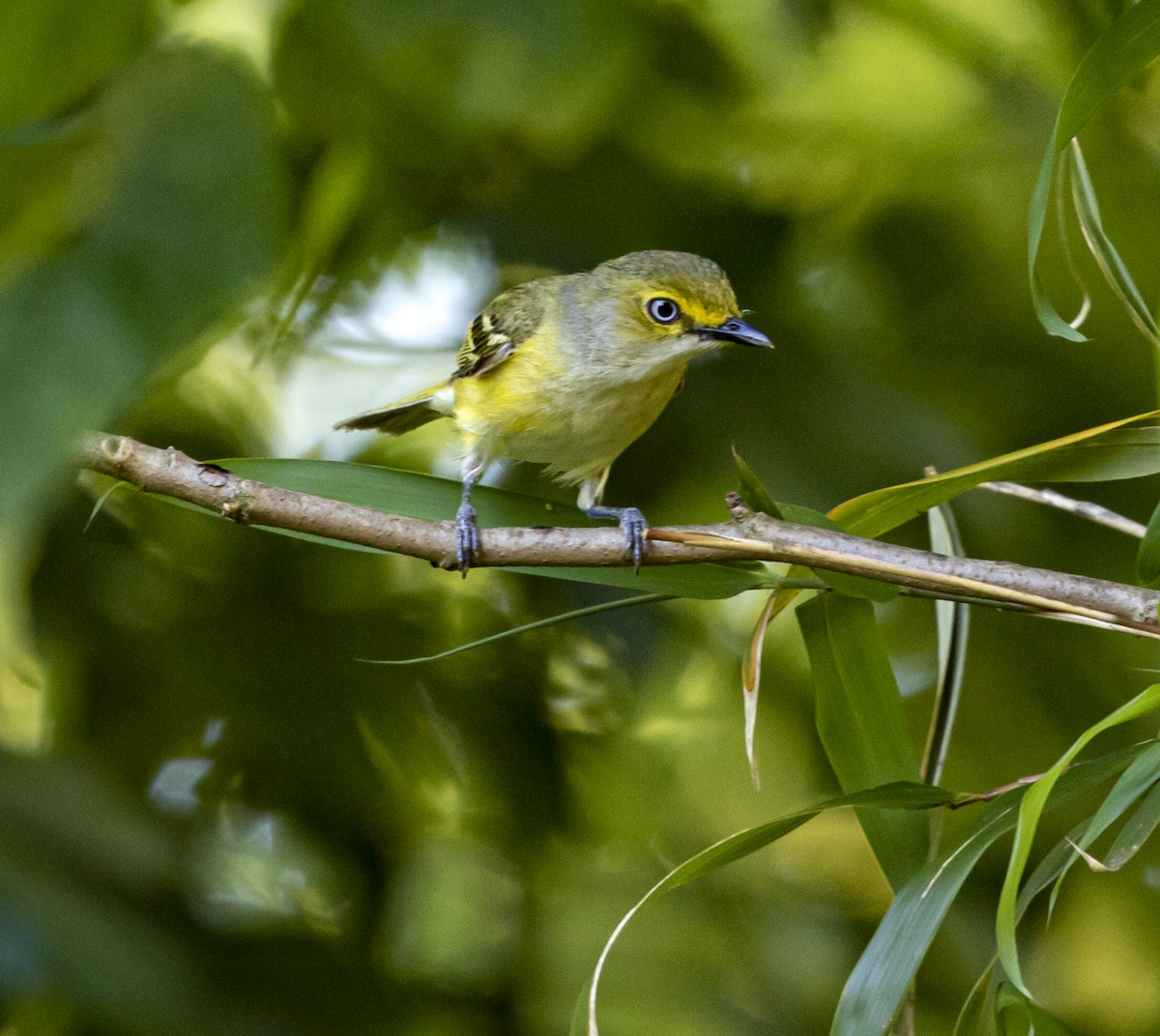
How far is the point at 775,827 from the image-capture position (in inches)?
57.6

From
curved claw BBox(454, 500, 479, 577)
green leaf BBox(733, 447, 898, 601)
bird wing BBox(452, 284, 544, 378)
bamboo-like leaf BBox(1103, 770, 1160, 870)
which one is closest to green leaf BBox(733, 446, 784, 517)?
green leaf BBox(733, 447, 898, 601)

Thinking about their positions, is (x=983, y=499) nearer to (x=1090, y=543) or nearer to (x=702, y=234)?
(x=1090, y=543)

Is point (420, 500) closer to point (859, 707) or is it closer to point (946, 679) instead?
point (859, 707)

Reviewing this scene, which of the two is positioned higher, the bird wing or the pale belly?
the bird wing

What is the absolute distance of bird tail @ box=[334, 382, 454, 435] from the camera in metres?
2.85

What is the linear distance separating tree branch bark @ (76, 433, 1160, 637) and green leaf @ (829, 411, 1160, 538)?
0.48ft

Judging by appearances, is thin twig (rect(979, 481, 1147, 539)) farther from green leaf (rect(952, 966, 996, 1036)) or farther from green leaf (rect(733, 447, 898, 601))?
green leaf (rect(952, 966, 996, 1036))

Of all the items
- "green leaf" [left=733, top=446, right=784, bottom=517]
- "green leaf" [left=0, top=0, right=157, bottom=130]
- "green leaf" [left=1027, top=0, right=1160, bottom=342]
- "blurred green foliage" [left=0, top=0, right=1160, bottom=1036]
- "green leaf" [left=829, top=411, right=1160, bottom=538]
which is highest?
"green leaf" [left=1027, top=0, right=1160, bottom=342]

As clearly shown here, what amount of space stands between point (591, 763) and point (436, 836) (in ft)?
1.46

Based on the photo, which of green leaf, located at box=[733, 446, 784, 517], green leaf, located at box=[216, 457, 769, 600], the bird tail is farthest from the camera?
the bird tail

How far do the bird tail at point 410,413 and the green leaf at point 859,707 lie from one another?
1461 mm

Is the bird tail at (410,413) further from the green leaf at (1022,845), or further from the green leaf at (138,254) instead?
the green leaf at (1022,845)

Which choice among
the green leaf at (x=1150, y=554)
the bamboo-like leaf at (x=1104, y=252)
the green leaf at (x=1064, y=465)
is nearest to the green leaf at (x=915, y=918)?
the green leaf at (x=1150, y=554)

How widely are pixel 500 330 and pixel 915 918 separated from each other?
5.67ft
